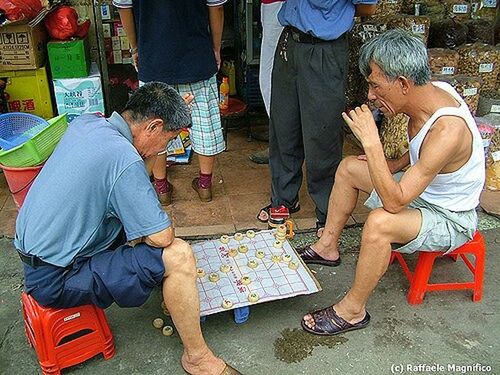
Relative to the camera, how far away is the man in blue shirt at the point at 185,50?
2.98m

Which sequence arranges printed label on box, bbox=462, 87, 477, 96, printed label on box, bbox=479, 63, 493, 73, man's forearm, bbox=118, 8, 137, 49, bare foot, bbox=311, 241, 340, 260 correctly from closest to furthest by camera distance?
bare foot, bbox=311, 241, 340, 260 < man's forearm, bbox=118, 8, 137, 49 < printed label on box, bbox=462, 87, 477, 96 < printed label on box, bbox=479, 63, 493, 73

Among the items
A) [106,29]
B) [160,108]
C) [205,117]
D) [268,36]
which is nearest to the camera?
[160,108]

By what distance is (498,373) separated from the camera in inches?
83.9

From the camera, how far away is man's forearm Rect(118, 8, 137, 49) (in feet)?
10.2

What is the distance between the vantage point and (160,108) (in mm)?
1970

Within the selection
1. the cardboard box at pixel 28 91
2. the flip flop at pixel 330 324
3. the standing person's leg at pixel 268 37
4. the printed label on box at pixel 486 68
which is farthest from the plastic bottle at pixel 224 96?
the flip flop at pixel 330 324

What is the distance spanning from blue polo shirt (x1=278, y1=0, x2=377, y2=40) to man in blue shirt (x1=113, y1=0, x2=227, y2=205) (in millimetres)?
662

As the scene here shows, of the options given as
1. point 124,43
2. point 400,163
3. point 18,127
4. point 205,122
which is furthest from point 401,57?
point 124,43

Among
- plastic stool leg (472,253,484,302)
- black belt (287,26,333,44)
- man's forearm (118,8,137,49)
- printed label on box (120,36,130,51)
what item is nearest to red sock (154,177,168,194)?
man's forearm (118,8,137,49)

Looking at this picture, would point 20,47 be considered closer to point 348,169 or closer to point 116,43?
point 116,43

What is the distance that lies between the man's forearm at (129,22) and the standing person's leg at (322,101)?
1094mm

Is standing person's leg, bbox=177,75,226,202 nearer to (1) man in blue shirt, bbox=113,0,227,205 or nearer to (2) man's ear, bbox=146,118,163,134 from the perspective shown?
(1) man in blue shirt, bbox=113,0,227,205

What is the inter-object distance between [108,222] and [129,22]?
5.25ft

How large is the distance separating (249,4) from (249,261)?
2.46 m
